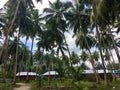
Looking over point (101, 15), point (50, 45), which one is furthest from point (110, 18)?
point (50, 45)

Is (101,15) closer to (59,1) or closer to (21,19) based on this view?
(21,19)

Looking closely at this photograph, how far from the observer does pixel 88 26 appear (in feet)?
149

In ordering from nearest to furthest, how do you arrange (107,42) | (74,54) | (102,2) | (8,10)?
(102,2), (8,10), (107,42), (74,54)

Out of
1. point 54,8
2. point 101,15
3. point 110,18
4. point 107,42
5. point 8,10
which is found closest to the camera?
point 101,15

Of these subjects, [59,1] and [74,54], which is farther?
[74,54]

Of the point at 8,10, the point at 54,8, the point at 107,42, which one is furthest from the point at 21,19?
the point at 107,42

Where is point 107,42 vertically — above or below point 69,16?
below

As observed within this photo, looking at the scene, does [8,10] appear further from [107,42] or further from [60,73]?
[107,42]

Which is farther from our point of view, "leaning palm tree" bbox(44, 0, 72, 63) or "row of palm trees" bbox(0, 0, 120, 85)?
"leaning palm tree" bbox(44, 0, 72, 63)

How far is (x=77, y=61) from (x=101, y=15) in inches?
2370

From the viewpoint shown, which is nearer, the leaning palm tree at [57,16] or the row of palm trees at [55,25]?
the row of palm trees at [55,25]

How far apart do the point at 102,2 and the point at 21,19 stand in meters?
19.0

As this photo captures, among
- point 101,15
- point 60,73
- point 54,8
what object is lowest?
point 60,73

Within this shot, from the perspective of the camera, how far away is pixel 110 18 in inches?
1195
